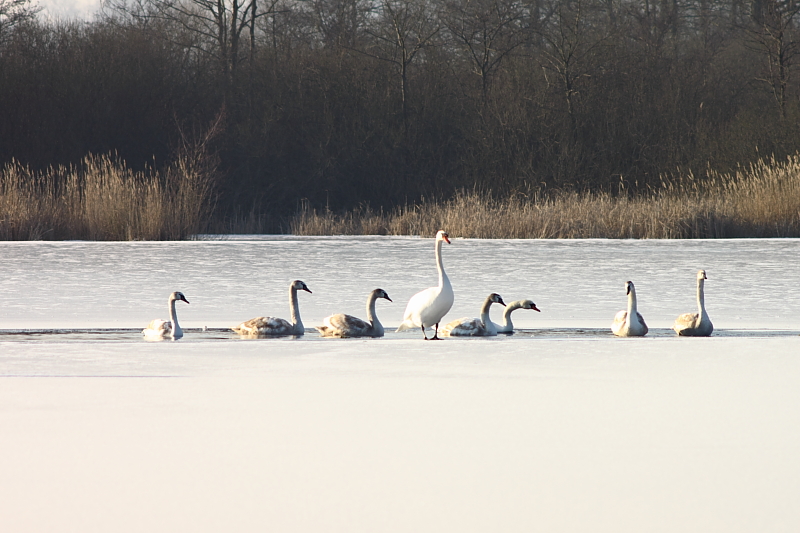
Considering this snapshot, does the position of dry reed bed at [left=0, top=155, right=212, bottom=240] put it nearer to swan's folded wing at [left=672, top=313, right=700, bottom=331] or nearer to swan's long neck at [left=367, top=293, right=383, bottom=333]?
swan's long neck at [left=367, top=293, right=383, bottom=333]

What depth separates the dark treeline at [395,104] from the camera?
20.4 meters

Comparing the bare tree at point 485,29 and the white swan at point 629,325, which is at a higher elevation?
the bare tree at point 485,29

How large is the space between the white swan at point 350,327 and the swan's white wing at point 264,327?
23 centimetres

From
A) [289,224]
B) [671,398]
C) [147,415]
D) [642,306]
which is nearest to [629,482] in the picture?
[671,398]

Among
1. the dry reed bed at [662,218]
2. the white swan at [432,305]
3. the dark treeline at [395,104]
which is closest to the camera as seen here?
the white swan at [432,305]

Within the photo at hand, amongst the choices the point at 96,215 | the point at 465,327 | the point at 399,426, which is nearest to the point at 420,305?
the point at 465,327

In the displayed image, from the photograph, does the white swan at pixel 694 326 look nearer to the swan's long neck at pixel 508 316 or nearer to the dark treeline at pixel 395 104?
the swan's long neck at pixel 508 316

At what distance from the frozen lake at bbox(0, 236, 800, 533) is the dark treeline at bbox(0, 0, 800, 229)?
1393cm

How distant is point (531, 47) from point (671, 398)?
22.1 meters

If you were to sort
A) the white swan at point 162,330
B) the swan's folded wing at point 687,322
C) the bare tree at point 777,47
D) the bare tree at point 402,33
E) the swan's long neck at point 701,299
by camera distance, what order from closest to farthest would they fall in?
the white swan at point 162,330 < the swan's folded wing at point 687,322 < the swan's long neck at point 701,299 < the bare tree at point 777,47 < the bare tree at point 402,33

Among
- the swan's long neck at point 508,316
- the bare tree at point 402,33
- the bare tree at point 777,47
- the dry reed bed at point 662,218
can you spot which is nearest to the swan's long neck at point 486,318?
the swan's long neck at point 508,316

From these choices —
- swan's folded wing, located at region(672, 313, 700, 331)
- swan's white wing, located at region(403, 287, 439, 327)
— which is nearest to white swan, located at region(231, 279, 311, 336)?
swan's white wing, located at region(403, 287, 439, 327)

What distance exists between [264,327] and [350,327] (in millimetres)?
491

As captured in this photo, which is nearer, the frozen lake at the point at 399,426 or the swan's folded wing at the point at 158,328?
the frozen lake at the point at 399,426
